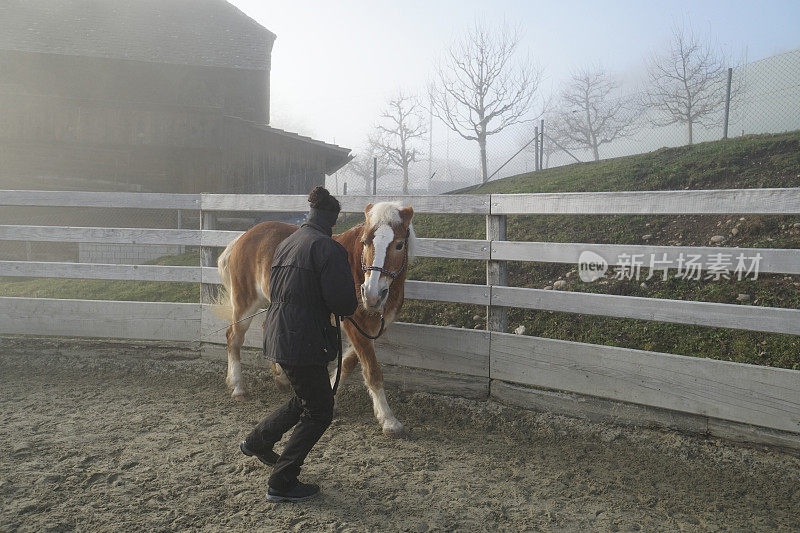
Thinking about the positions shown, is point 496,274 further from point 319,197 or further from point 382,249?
point 319,197

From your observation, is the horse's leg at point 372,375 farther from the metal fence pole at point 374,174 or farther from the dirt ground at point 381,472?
the metal fence pole at point 374,174

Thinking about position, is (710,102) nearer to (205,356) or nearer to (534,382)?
(534,382)

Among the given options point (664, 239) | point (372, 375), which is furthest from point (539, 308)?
point (664, 239)

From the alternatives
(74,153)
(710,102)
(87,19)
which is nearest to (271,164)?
(74,153)

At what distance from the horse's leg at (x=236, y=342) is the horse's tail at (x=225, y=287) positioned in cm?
A: 23

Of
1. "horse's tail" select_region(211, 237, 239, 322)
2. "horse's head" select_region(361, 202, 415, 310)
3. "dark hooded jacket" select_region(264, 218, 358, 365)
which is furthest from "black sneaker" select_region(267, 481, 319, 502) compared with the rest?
"horse's tail" select_region(211, 237, 239, 322)

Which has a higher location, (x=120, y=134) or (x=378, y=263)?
(x=120, y=134)

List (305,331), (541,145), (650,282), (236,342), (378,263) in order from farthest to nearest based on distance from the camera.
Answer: (541,145), (650,282), (236,342), (378,263), (305,331)

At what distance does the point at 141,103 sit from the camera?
52.7 ft

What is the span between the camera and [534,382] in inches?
172

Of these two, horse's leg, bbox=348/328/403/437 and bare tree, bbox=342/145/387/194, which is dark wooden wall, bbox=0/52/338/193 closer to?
bare tree, bbox=342/145/387/194

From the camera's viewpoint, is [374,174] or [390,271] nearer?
[390,271]

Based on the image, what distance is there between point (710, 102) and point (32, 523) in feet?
56.9

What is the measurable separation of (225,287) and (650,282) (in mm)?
4857
